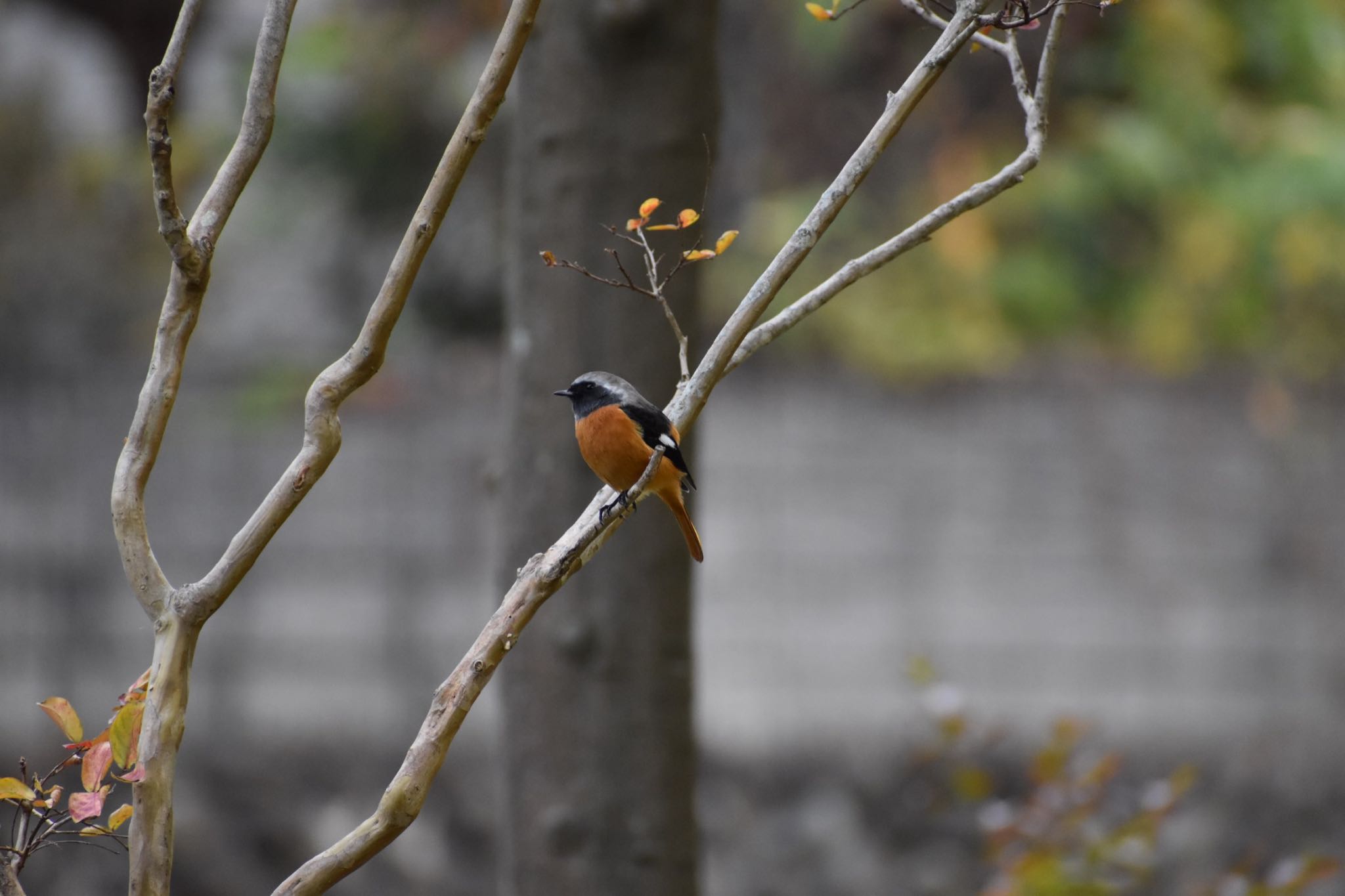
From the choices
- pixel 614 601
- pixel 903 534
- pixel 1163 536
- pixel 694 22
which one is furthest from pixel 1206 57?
pixel 614 601

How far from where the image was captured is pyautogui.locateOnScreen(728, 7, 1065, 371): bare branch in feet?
6.05

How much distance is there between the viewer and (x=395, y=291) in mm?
1665

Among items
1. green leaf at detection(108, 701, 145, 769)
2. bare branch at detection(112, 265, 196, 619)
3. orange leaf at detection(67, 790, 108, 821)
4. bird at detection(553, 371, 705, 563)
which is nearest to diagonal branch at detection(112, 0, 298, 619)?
bare branch at detection(112, 265, 196, 619)

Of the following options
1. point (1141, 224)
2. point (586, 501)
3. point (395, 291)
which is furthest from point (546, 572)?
point (1141, 224)

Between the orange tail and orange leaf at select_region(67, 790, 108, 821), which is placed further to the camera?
Answer: the orange tail

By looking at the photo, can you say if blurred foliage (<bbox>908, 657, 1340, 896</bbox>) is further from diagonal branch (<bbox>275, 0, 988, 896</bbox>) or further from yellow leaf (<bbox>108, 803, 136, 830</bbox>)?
yellow leaf (<bbox>108, 803, 136, 830</bbox>)

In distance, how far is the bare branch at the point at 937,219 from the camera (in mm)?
1843

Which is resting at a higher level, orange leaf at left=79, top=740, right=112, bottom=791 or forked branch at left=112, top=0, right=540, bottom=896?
forked branch at left=112, top=0, right=540, bottom=896

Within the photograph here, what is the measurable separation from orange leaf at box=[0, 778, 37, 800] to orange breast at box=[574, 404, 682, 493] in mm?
957

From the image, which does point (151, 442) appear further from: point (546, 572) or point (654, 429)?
point (654, 429)

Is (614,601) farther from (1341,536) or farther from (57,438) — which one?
(1341,536)

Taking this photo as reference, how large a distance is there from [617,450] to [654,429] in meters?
0.14

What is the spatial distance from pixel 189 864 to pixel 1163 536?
4.64m

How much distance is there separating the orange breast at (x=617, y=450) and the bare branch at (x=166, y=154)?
2.60ft
